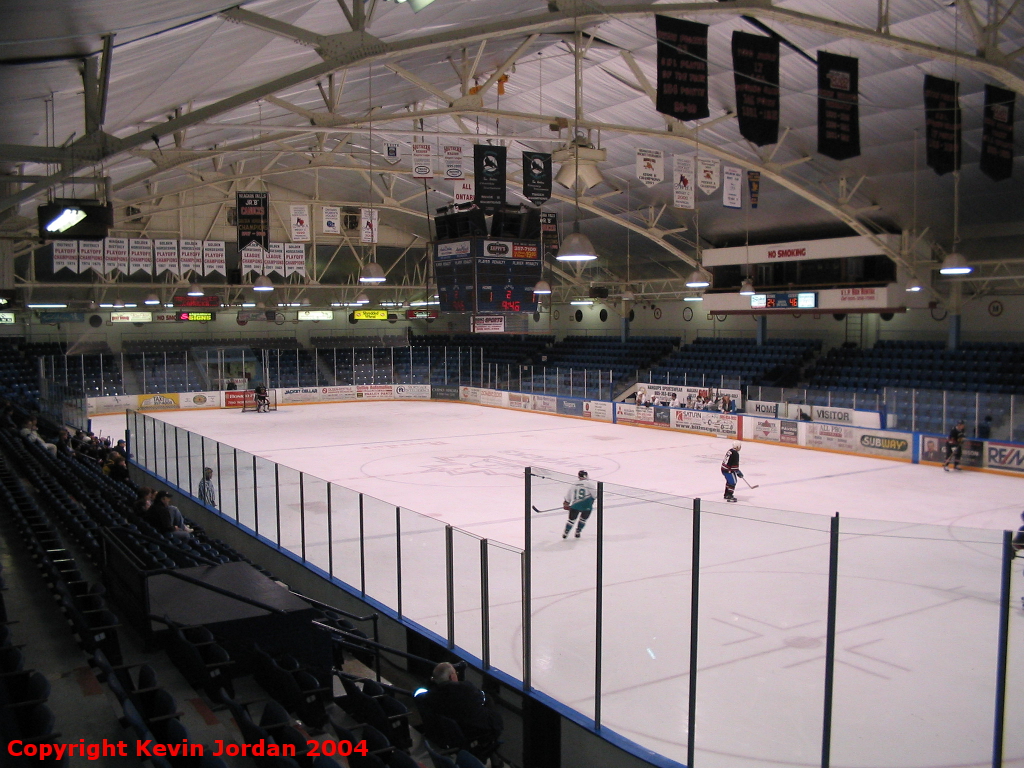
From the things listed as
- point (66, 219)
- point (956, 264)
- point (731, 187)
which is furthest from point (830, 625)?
point (731, 187)

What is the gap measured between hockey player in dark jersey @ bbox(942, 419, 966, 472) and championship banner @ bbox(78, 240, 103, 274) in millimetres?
23215

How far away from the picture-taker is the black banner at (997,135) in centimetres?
1348

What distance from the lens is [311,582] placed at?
11.4m

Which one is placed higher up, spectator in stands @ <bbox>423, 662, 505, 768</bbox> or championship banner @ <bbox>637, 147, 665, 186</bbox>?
championship banner @ <bbox>637, 147, 665, 186</bbox>

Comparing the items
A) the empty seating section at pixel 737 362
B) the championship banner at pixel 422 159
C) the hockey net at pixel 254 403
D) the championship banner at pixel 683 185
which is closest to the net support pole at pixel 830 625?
the championship banner at pixel 422 159

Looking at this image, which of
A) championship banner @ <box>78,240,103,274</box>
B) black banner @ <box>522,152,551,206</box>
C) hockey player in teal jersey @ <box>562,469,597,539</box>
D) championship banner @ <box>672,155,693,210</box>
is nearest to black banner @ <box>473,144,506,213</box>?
black banner @ <box>522,152,551,206</box>

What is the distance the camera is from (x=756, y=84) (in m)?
12.0

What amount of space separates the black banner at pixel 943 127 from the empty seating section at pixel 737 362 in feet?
52.4

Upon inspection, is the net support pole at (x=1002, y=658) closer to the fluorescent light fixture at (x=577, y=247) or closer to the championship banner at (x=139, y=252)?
→ the fluorescent light fixture at (x=577, y=247)

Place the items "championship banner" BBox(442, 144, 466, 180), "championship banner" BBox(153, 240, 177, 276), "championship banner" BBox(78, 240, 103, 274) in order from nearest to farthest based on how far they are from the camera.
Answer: "championship banner" BBox(442, 144, 466, 180), "championship banner" BBox(78, 240, 103, 274), "championship banner" BBox(153, 240, 177, 276)

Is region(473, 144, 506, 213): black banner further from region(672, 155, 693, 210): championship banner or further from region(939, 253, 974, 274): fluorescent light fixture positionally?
region(939, 253, 974, 274): fluorescent light fixture

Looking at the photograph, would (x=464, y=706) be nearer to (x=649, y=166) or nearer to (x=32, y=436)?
(x=649, y=166)

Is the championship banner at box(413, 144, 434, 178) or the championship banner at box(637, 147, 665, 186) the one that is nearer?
the championship banner at box(413, 144, 434, 178)

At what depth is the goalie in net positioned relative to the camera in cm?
3797
